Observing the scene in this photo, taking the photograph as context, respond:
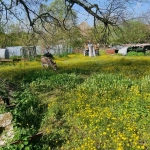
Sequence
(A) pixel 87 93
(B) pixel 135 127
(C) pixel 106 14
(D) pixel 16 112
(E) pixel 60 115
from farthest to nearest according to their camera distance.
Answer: (C) pixel 106 14 < (A) pixel 87 93 < (E) pixel 60 115 < (D) pixel 16 112 < (B) pixel 135 127

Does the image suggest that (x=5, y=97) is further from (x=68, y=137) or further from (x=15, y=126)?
(x=68, y=137)

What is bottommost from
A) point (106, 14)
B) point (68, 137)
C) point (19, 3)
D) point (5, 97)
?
point (68, 137)

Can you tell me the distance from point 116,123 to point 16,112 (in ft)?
8.84

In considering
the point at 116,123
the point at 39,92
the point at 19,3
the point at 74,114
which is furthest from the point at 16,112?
the point at 19,3

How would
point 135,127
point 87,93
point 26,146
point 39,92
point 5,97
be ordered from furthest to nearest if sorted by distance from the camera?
1. point 39,92
2. point 87,93
3. point 5,97
4. point 135,127
5. point 26,146

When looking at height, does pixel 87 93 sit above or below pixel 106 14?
below

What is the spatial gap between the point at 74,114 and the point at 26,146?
224 centimetres

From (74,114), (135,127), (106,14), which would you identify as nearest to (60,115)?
(74,114)

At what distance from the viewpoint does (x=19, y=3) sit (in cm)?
1575

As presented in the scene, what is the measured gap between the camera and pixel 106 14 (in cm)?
1282

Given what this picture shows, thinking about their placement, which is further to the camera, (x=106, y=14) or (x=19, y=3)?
(x=19, y=3)

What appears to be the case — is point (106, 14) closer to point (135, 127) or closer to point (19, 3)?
point (19, 3)

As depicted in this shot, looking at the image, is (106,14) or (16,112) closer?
(16,112)

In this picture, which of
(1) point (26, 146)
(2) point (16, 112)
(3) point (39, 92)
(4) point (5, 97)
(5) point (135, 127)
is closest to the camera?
(1) point (26, 146)
